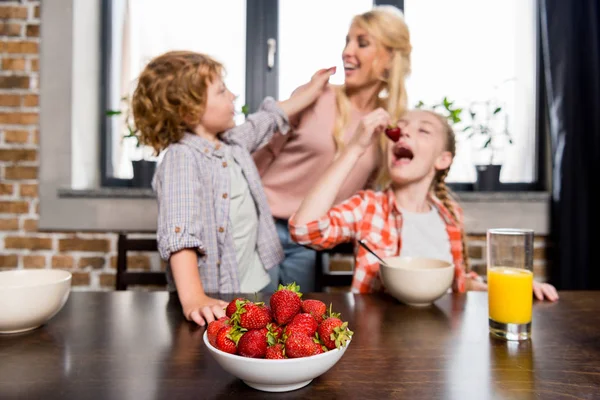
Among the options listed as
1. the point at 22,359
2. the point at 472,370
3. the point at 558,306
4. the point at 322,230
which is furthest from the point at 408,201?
the point at 22,359

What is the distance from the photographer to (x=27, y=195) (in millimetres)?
2066

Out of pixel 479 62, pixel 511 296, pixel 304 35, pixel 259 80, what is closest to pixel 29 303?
pixel 511 296

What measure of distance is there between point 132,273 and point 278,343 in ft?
3.27

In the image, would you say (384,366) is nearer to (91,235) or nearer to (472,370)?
(472,370)

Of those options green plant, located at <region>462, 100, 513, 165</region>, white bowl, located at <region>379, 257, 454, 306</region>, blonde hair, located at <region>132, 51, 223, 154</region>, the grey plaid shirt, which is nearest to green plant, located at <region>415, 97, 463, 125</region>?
green plant, located at <region>462, 100, 513, 165</region>

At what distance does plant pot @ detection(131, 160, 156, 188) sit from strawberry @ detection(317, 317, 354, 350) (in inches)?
63.6

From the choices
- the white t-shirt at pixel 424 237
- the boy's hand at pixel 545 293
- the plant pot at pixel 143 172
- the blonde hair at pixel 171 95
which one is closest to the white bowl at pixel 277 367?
the boy's hand at pixel 545 293

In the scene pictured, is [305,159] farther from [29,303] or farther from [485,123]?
[29,303]

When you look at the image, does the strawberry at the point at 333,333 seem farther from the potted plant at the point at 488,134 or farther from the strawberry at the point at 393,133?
the potted plant at the point at 488,134

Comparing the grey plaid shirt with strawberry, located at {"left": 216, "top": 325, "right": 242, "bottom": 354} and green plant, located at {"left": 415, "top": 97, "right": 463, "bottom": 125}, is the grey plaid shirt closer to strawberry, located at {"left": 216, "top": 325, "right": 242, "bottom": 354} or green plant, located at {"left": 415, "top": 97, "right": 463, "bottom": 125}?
strawberry, located at {"left": 216, "top": 325, "right": 242, "bottom": 354}

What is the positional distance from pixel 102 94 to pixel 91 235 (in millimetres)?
650

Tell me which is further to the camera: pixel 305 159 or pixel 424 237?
pixel 305 159

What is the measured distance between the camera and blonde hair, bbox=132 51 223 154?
1.45 m

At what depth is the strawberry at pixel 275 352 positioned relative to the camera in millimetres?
620
